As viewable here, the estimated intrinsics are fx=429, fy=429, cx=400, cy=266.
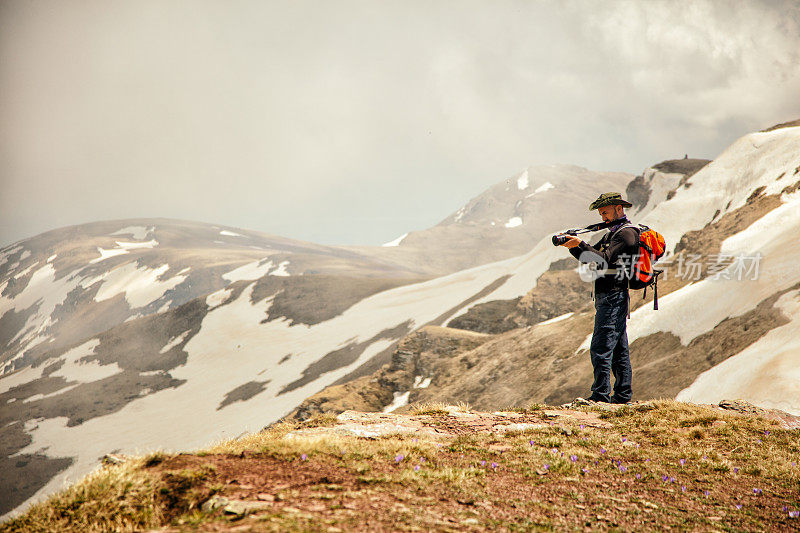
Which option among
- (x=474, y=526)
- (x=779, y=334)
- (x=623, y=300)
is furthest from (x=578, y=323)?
(x=474, y=526)

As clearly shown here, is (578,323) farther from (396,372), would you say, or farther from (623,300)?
(623,300)

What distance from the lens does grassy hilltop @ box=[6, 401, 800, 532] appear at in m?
4.32

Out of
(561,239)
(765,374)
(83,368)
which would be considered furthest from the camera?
(83,368)

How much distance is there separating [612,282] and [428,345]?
38.4m

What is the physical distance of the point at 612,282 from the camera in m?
10.5

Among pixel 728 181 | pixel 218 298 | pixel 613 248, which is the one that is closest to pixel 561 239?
pixel 613 248

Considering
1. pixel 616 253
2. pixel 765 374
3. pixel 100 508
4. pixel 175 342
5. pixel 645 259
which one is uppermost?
pixel 616 253

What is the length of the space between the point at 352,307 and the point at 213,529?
98.2 meters

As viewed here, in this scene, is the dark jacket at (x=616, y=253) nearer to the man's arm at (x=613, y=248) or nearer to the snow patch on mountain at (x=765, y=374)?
the man's arm at (x=613, y=248)

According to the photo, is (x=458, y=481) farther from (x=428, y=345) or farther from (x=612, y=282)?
(x=428, y=345)

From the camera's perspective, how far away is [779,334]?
16.5 meters

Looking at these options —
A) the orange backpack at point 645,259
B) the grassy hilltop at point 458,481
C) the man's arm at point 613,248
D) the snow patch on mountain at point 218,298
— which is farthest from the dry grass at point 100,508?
the snow patch on mountain at point 218,298

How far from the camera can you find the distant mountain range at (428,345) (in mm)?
20547

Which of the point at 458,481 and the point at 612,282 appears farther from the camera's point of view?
the point at 612,282
